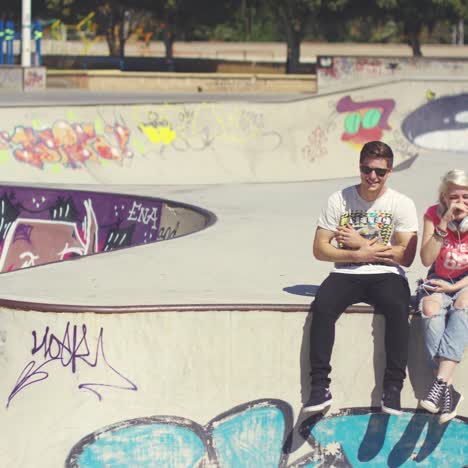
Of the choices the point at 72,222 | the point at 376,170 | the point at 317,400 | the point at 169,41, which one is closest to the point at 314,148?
the point at 72,222

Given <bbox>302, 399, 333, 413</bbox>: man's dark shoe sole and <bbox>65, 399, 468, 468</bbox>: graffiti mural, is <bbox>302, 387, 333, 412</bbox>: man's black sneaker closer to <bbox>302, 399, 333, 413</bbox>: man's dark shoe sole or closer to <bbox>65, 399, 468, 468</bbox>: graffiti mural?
<bbox>302, 399, 333, 413</bbox>: man's dark shoe sole

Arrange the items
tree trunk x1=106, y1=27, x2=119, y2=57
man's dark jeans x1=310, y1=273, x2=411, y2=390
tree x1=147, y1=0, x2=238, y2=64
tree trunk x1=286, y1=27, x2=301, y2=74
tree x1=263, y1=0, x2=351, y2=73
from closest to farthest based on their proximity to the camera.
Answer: man's dark jeans x1=310, y1=273, x2=411, y2=390, tree x1=263, y1=0, x2=351, y2=73, tree trunk x1=286, y1=27, x2=301, y2=74, tree x1=147, y1=0, x2=238, y2=64, tree trunk x1=106, y1=27, x2=119, y2=57

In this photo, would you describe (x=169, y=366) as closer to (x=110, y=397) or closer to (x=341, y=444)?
(x=110, y=397)

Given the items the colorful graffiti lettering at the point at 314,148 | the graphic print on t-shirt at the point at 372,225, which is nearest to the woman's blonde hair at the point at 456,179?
the graphic print on t-shirt at the point at 372,225

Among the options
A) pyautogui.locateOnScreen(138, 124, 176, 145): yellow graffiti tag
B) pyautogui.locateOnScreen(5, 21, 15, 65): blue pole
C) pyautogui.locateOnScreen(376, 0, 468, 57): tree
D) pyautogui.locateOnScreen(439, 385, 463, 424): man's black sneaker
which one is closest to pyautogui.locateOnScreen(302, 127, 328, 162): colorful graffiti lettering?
pyautogui.locateOnScreen(138, 124, 176, 145): yellow graffiti tag

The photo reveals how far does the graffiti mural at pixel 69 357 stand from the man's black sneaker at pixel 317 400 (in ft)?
3.97

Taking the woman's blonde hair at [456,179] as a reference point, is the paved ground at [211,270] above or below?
below

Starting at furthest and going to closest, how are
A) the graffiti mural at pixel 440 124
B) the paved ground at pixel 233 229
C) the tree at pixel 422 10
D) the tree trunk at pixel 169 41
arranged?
the tree trunk at pixel 169 41 < the tree at pixel 422 10 < the graffiti mural at pixel 440 124 < the paved ground at pixel 233 229

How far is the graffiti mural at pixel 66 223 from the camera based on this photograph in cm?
1285

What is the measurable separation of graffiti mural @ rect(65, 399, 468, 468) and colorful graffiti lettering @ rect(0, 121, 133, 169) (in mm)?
10596

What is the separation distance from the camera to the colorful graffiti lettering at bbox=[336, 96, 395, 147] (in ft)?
63.9

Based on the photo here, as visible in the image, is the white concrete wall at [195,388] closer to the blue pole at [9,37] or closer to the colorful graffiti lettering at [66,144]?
the colorful graffiti lettering at [66,144]

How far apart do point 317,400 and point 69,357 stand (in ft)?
5.18

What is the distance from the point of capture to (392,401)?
256 inches
